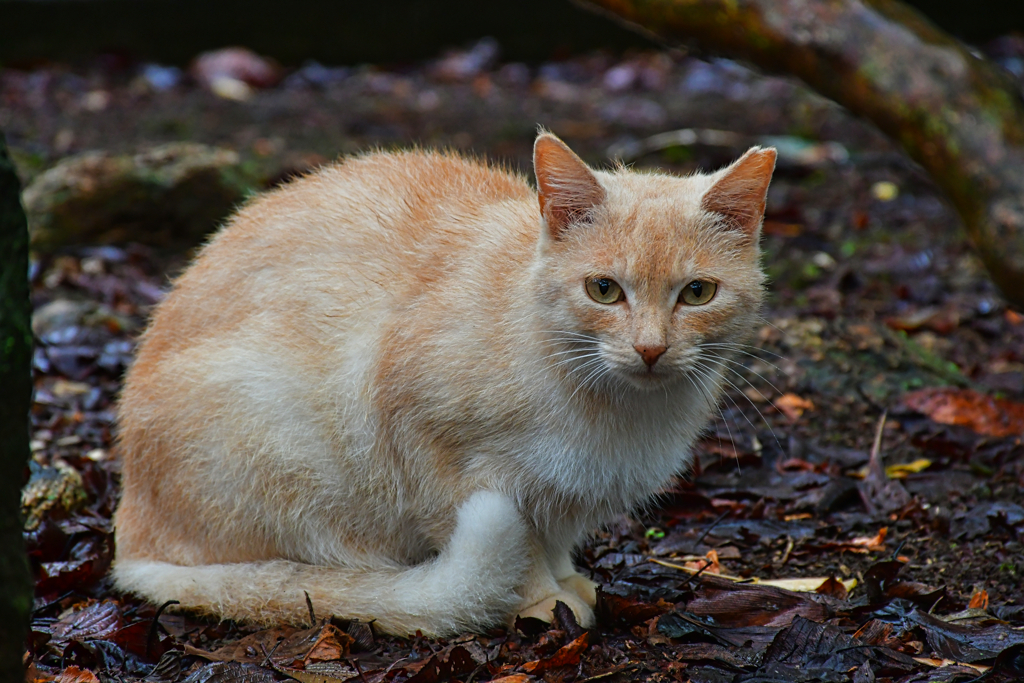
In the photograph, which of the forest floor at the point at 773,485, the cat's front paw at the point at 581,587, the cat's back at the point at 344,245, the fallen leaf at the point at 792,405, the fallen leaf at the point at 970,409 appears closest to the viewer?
the forest floor at the point at 773,485

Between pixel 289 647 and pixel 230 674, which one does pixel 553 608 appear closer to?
pixel 289 647

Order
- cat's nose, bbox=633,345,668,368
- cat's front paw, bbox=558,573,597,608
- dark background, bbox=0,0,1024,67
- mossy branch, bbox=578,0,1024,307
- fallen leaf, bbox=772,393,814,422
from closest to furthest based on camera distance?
cat's nose, bbox=633,345,668,368
cat's front paw, bbox=558,573,597,608
mossy branch, bbox=578,0,1024,307
fallen leaf, bbox=772,393,814,422
dark background, bbox=0,0,1024,67

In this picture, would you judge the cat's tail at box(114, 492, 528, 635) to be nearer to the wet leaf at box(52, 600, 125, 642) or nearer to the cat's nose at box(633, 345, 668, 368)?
the wet leaf at box(52, 600, 125, 642)

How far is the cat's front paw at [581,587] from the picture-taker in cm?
326

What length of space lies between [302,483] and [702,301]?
4.49 ft

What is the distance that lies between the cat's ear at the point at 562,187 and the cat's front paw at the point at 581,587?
121 centimetres

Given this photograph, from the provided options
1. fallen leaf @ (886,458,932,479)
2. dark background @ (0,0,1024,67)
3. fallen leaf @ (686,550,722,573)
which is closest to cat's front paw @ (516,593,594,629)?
fallen leaf @ (686,550,722,573)

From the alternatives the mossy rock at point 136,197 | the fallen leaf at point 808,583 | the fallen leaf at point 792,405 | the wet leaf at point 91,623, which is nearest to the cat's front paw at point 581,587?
the fallen leaf at point 808,583

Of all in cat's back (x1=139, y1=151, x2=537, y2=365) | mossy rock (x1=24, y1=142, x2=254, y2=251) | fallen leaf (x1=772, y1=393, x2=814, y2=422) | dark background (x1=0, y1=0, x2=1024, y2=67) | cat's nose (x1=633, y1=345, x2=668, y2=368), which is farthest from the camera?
dark background (x1=0, y1=0, x2=1024, y2=67)

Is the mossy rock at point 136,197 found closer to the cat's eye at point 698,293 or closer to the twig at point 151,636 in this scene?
the twig at point 151,636

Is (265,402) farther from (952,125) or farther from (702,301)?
(952,125)

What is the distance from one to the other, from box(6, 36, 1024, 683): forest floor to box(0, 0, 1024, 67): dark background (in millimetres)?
2410

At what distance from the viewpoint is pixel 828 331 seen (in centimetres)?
485

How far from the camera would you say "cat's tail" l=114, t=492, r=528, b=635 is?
2.95 m
